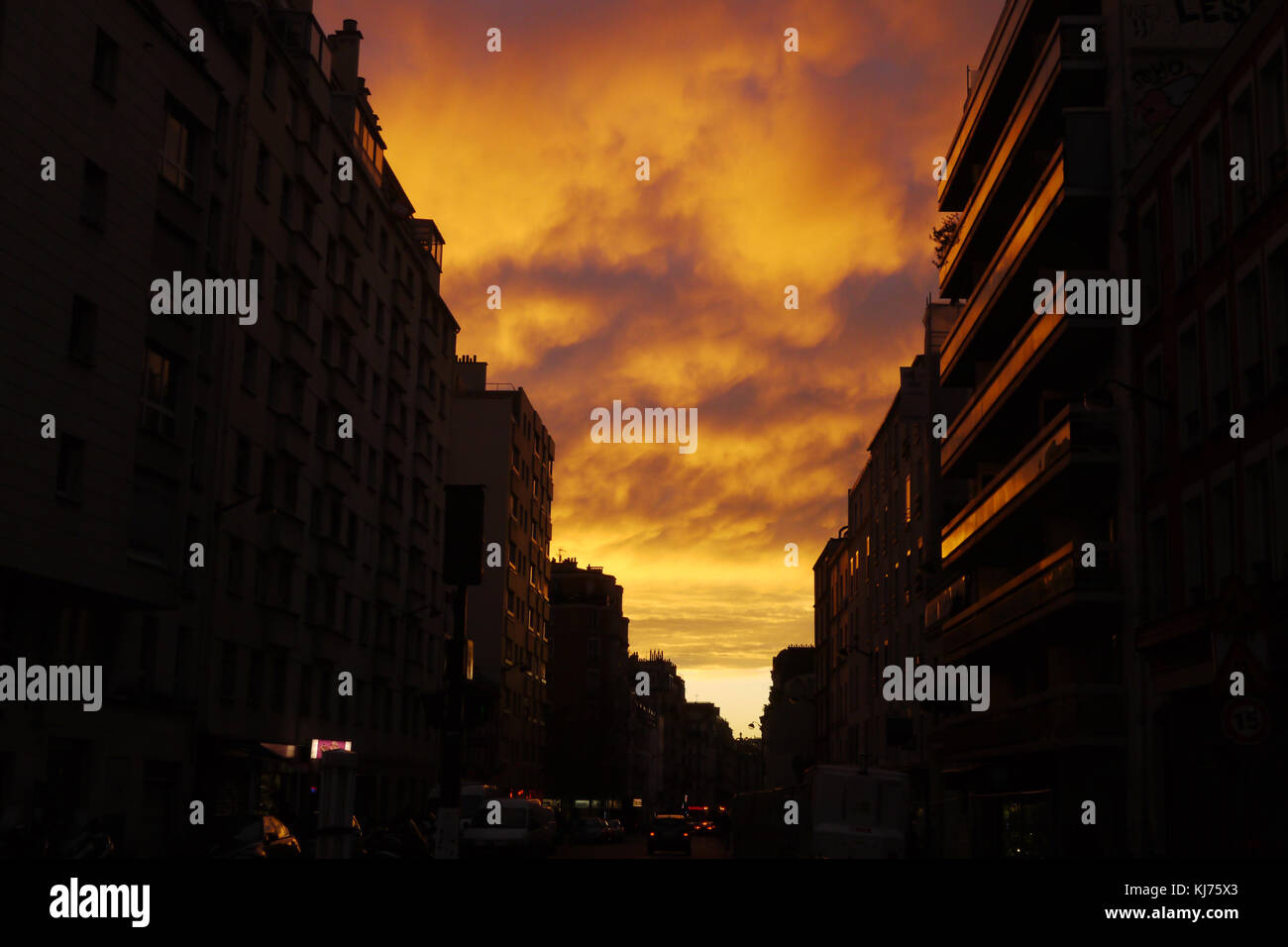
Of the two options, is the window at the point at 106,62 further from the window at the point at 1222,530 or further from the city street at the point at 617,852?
the city street at the point at 617,852

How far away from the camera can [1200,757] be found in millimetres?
27922

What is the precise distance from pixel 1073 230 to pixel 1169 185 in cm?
525

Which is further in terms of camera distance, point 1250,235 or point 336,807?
point 1250,235

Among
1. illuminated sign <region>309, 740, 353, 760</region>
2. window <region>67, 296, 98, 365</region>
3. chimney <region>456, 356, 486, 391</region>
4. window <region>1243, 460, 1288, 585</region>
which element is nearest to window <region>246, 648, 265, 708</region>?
illuminated sign <region>309, 740, 353, 760</region>

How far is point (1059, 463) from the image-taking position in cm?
3247

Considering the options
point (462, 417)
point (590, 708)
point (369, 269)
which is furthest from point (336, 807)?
point (590, 708)

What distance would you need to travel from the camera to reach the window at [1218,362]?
2634cm

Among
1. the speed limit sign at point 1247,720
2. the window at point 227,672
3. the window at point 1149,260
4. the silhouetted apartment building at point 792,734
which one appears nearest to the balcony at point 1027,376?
the window at point 1149,260

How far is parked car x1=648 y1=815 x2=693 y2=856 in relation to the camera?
2496 inches

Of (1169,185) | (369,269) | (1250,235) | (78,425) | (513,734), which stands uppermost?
(369,269)

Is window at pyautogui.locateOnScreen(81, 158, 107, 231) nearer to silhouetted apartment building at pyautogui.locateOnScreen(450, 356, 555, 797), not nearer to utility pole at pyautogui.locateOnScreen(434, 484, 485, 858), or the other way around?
utility pole at pyautogui.locateOnScreen(434, 484, 485, 858)

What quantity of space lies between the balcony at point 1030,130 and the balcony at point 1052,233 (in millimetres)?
529

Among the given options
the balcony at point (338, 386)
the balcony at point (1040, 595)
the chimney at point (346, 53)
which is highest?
the chimney at point (346, 53)
